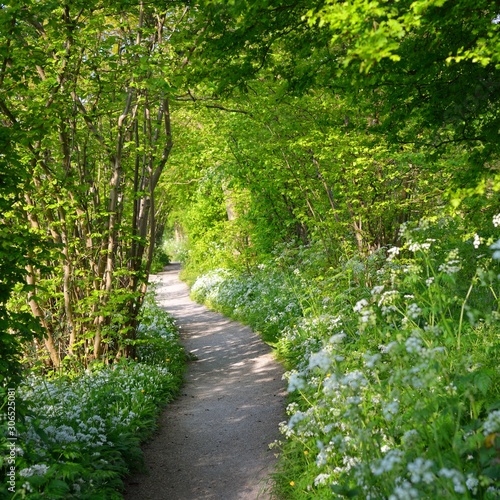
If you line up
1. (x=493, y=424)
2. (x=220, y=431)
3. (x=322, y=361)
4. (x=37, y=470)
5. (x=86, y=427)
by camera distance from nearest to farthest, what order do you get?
1. (x=493, y=424)
2. (x=322, y=361)
3. (x=37, y=470)
4. (x=86, y=427)
5. (x=220, y=431)

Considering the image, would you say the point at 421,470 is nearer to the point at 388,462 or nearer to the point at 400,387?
the point at 388,462

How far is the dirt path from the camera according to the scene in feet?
18.4

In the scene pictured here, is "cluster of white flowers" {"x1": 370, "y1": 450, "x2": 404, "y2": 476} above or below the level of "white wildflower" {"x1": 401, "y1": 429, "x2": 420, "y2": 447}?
above

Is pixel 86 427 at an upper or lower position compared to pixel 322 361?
lower

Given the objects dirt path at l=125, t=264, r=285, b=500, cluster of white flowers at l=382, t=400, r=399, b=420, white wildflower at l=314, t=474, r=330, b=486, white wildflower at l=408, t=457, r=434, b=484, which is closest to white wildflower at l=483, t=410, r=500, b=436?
white wildflower at l=408, t=457, r=434, b=484

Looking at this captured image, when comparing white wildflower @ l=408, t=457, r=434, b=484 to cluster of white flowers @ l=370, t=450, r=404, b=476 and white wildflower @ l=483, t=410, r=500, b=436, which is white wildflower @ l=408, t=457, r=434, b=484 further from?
white wildflower @ l=483, t=410, r=500, b=436

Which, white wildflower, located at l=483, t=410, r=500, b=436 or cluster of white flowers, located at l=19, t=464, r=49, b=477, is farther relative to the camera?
cluster of white flowers, located at l=19, t=464, r=49, b=477

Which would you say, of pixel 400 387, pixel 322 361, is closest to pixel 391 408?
pixel 322 361

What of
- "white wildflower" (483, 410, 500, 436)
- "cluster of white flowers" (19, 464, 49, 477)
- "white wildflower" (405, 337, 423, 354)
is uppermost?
"white wildflower" (405, 337, 423, 354)

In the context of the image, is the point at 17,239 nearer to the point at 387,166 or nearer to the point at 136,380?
the point at 136,380

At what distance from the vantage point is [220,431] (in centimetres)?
713

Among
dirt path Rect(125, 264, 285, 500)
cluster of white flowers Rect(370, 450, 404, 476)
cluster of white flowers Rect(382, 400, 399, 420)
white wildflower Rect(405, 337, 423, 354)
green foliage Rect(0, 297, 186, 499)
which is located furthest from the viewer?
dirt path Rect(125, 264, 285, 500)

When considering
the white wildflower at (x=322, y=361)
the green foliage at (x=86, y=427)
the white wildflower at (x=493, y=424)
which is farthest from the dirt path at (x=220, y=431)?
the white wildflower at (x=493, y=424)

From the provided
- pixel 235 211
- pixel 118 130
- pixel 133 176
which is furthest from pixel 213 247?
pixel 118 130
